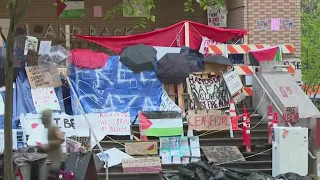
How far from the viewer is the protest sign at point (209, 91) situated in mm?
13445

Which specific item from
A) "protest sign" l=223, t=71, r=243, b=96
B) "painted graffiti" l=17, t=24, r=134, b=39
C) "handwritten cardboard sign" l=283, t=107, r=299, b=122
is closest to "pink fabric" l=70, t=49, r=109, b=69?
"protest sign" l=223, t=71, r=243, b=96

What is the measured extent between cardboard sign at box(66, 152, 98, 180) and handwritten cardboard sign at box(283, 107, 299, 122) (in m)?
5.20

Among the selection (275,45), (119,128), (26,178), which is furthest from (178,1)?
(26,178)

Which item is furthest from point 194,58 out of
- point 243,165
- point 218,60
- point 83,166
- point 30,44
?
point 83,166

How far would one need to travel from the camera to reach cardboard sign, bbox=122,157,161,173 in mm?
11277

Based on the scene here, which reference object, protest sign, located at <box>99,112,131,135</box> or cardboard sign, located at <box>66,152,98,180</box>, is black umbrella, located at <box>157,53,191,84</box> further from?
cardboard sign, located at <box>66,152,98,180</box>

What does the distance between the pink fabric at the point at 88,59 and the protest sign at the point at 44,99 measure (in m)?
0.93

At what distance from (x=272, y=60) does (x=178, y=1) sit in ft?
19.1

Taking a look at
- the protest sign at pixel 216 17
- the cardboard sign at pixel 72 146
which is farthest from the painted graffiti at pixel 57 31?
the cardboard sign at pixel 72 146

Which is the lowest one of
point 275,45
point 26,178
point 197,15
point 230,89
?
point 26,178

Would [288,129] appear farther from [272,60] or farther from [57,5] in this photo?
[57,5]

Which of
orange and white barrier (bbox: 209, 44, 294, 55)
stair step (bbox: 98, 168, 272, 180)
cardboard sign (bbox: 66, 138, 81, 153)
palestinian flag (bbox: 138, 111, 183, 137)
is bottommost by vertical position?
stair step (bbox: 98, 168, 272, 180)

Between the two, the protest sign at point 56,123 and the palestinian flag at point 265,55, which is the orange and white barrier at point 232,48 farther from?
the protest sign at point 56,123

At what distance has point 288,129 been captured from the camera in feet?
36.4
